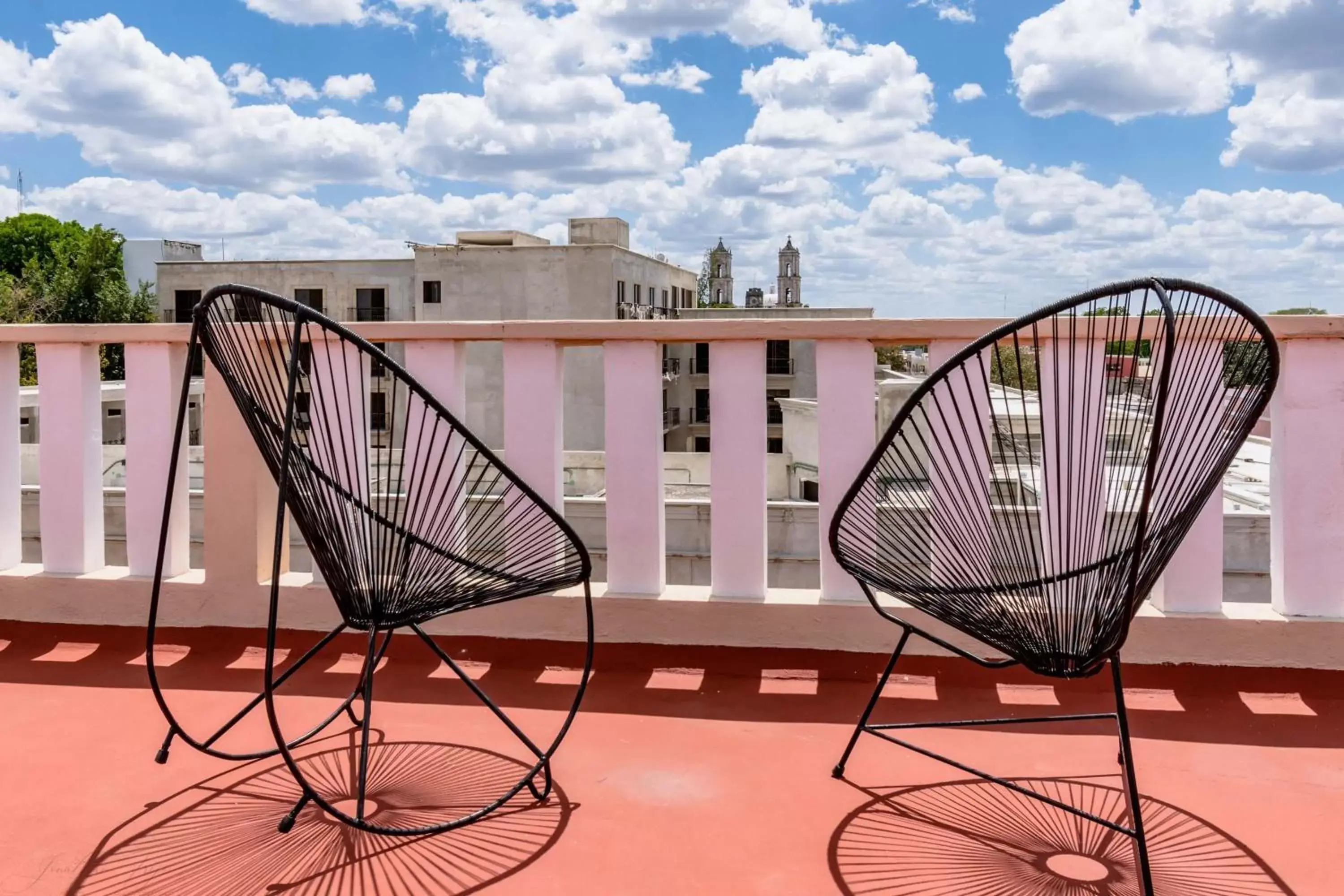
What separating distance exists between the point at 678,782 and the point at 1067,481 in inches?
35.1

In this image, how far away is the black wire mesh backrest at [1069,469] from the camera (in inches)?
54.9

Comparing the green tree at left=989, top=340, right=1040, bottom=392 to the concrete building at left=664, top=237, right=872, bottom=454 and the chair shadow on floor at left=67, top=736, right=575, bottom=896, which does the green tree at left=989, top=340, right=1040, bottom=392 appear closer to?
the chair shadow on floor at left=67, top=736, right=575, bottom=896

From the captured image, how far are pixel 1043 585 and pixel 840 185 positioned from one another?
201 feet

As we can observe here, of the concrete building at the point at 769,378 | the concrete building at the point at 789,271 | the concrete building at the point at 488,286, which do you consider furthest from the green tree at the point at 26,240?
the concrete building at the point at 789,271

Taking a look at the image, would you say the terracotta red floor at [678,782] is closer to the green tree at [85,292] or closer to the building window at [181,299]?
the building window at [181,299]

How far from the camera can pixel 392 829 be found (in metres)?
1.46

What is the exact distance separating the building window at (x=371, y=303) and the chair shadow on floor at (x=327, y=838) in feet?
116

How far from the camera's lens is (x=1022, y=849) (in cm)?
145

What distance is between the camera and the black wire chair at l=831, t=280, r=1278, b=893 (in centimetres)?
138

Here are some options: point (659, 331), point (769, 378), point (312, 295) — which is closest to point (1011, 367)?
point (659, 331)

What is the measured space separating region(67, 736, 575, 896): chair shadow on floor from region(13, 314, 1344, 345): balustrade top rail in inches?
34.4

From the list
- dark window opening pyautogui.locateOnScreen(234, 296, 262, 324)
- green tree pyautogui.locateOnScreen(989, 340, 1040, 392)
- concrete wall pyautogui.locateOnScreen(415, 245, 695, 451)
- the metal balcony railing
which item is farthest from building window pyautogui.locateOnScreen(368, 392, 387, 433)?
concrete wall pyautogui.locateOnScreen(415, 245, 695, 451)

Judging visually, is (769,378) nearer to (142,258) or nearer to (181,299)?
(181,299)

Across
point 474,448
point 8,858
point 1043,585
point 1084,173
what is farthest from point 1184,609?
point 1084,173
